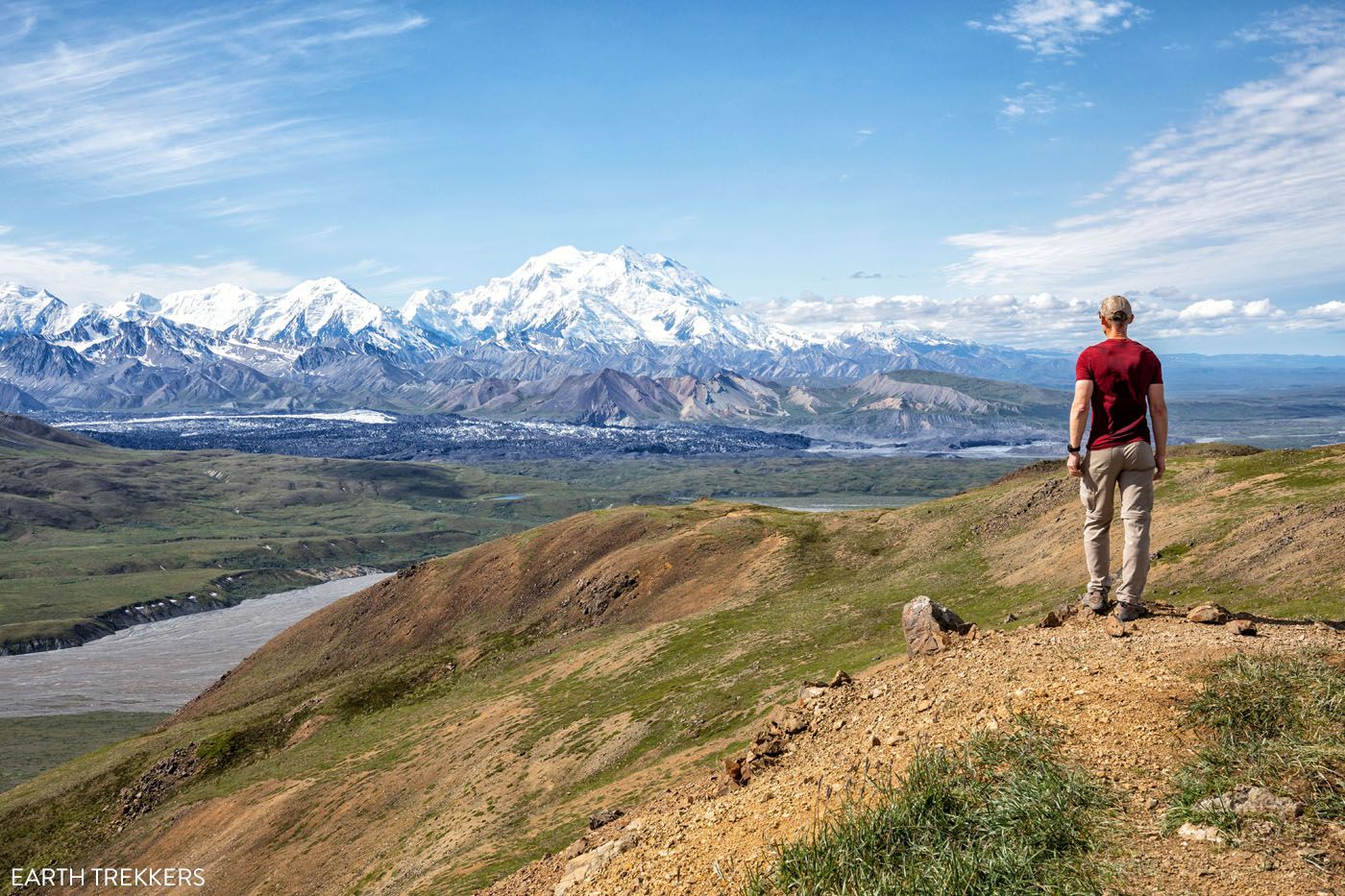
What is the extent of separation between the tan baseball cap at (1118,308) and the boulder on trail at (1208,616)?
6.03m

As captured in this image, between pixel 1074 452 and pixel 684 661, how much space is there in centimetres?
3682

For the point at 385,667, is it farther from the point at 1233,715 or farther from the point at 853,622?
the point at 1233,715

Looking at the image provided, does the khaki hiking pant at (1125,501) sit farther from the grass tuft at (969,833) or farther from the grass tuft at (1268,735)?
the grass tuft at (969,833)

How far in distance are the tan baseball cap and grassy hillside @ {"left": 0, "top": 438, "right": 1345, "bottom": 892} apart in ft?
61.5

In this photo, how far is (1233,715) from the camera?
A: 12609 millimetres

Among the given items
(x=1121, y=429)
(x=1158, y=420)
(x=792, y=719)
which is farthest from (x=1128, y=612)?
(x=792, y=719)

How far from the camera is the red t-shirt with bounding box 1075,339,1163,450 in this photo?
16.2 meters

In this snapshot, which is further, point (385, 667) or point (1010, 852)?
point (385, 667)

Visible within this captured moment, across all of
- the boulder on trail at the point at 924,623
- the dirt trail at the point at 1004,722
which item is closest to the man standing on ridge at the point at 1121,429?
the dirt trail at the point at 1004,722

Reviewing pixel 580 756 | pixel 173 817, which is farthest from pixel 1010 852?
pixel 173 817

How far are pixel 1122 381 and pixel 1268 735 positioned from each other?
265 inches

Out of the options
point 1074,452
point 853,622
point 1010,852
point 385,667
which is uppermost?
point 1074,452

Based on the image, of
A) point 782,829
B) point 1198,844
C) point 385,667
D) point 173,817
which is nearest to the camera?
point 1198,844

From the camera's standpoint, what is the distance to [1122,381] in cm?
1628
